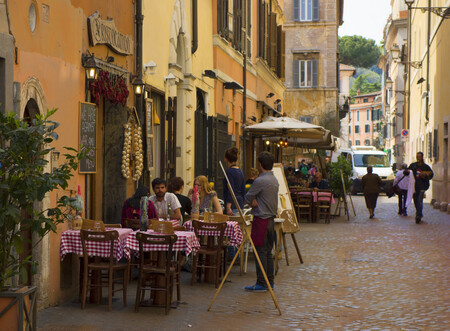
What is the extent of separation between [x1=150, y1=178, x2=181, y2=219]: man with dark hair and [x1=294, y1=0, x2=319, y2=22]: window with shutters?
36.3 m

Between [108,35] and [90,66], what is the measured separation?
3.67 feet

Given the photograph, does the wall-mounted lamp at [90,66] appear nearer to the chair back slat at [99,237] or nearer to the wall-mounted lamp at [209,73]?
the chair back slat at [99,237]

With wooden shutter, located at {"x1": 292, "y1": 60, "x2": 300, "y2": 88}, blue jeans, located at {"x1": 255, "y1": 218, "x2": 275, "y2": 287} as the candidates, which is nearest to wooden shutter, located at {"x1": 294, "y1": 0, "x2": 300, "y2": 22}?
wooden shutter, located at {"x1": 292, "y1": 60, "x2": 300, "y2": 88}

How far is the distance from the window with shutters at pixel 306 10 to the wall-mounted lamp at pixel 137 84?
34.5m

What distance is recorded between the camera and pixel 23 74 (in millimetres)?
7883

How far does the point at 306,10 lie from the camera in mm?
45844

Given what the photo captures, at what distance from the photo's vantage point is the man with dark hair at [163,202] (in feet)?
34.9

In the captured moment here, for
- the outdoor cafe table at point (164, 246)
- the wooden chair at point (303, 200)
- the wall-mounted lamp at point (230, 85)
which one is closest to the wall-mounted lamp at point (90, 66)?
the outdoor cafe table at point (164, 246)

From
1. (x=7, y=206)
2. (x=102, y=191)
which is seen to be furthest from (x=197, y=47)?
(x=7, y=206)

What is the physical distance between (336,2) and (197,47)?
2987 cm

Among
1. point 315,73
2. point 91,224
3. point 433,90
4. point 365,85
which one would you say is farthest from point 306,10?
point 365,85

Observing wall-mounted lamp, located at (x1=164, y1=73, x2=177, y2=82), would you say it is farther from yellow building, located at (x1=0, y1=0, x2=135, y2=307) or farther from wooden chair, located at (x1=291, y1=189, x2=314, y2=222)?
wooden chair, located at (x1=291, y1=189, x2=314, y2=222)

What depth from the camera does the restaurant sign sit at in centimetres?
1016

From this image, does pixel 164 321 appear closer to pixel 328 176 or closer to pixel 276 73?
pixel 328 176
